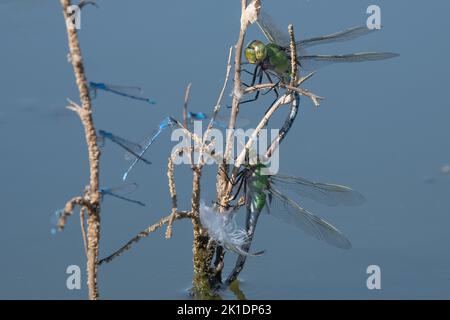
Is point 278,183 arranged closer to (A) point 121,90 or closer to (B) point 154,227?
(B) point 154,227

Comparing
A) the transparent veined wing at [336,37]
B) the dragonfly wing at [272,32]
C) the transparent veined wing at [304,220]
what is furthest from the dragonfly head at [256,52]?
the transparent veined wing at [304,220]

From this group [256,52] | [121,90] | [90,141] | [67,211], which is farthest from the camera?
[256,52]

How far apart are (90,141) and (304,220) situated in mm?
1081

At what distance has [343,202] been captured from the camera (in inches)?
112

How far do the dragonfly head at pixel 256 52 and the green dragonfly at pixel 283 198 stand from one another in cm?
36

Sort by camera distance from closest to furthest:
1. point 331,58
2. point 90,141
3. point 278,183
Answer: point 90,141, point 278,183, point 331,58

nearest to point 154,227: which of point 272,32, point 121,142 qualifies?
point 121,142

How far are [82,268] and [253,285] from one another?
0.68 meters

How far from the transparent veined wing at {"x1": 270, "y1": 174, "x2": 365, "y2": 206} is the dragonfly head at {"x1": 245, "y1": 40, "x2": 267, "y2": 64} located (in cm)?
43

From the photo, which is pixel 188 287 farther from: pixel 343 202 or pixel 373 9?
pixel 373 9

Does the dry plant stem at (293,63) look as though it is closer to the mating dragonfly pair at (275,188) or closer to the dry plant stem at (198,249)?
the mating dragonfly pair at (275,188)

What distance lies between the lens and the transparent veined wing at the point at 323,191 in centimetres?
278

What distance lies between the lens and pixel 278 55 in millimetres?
2699
